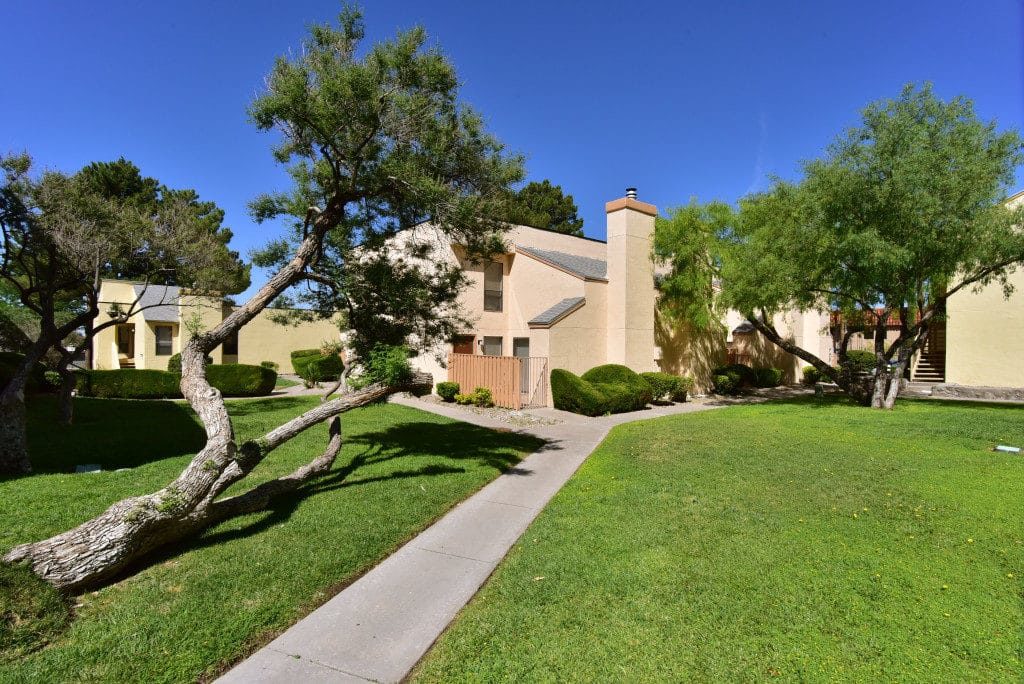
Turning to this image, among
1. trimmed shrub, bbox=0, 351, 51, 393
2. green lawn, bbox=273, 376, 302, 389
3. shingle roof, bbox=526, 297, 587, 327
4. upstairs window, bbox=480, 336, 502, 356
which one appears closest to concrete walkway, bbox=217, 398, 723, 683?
shingle roof, bbox=526, 297, 587, 327

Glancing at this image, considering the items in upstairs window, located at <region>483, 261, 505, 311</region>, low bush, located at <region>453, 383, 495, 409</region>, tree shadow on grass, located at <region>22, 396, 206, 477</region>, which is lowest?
tree shadow on grass, located at <region>22, 396, 206, 477</region>

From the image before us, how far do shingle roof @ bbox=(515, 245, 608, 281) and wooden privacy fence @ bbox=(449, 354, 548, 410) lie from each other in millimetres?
3748

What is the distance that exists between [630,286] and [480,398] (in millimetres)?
6557

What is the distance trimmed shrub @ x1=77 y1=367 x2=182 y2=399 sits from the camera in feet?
57.6

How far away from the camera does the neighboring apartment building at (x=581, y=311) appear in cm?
1694

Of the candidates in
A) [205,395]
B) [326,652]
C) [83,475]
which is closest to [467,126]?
[205,395]

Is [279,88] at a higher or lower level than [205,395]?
higher

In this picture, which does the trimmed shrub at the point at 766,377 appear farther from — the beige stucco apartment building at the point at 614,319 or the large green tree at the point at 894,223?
the large green tree at the point at 894,223

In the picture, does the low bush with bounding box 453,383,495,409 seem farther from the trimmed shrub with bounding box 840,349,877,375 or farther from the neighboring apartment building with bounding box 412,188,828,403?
the trimmed shrub with bounding box 840,349,877,375

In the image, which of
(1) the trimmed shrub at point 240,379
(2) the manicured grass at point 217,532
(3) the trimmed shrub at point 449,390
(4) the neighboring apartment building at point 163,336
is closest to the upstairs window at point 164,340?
(4) the neighboring apartment building at point 163,336

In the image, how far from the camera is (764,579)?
4.32m

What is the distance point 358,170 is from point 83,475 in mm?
6067

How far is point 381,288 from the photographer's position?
7.97 meters

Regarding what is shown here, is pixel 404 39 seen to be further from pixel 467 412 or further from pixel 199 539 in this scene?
pixel 467 412
